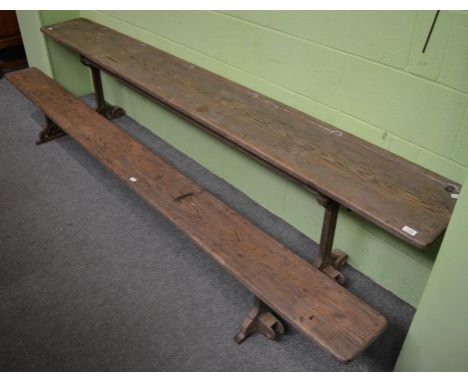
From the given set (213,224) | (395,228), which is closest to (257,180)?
(213,224)

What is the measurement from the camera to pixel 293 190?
7.08ft

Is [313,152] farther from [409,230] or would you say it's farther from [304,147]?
[409,230]

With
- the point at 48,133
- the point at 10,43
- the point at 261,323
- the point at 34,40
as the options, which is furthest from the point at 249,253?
the point at 10,43

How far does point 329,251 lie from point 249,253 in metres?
0.45

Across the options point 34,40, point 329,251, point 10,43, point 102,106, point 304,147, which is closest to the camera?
point 304,147

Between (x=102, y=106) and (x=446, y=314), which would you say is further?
(x=102, y=106)

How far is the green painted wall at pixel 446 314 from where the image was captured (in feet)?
3.87

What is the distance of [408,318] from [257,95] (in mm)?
1178

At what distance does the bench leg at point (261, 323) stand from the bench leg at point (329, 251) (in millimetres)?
341

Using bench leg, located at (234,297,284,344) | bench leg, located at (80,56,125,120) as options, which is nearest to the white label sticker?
bench leg, located at (234,297,284,344)

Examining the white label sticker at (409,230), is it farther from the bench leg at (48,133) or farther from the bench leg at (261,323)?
the bench leg at (48,133)

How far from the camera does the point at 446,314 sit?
1301 mm

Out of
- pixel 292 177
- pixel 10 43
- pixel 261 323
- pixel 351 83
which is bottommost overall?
pixel 261 323

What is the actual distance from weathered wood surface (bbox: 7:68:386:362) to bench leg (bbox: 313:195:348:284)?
23cm
